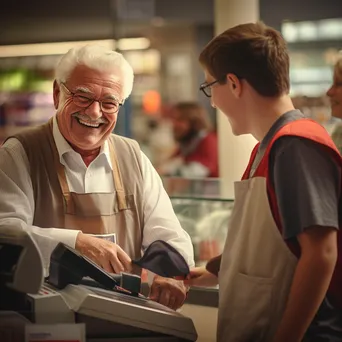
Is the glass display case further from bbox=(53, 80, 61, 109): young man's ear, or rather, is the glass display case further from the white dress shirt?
bbox=(53, 80, 61, 109): young man's ear

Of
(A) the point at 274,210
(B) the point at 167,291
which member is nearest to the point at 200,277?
(B) the point at 167,291

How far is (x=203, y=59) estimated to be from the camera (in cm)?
199

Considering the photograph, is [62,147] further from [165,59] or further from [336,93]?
[165,59]

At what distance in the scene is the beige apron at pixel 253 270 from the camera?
6.19ft

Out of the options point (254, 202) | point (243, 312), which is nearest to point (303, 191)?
point (254, 202)

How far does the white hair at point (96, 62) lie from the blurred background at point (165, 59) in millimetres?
356

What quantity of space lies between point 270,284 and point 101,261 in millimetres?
483

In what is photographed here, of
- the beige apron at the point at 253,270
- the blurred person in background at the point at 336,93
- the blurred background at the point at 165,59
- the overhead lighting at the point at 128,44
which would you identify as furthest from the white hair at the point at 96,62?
the blurred person in background at the point at 336,93

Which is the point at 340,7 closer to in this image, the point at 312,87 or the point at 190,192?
the point at 312,87

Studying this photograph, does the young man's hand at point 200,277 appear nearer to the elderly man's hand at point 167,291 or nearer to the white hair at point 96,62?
the elderly man's hand at point 167,291

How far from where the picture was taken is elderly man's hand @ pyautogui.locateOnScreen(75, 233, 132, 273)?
2.08m

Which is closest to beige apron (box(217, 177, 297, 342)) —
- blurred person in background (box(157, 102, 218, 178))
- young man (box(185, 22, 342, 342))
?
young man (box(185, 22, 342, 342))

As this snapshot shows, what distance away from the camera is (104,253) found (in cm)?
209

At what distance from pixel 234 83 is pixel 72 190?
58cm
